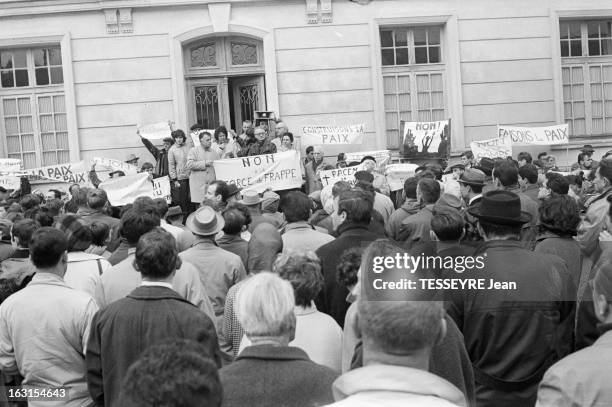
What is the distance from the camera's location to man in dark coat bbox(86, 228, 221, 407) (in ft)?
16.4

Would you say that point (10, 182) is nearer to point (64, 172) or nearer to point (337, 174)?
point (64, 172)

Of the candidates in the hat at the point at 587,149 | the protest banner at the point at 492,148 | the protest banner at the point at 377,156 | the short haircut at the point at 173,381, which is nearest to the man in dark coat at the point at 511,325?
the short haircut at the point at 173,381

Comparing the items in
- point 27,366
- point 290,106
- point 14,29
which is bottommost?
point 27,366

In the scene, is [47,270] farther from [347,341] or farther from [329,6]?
[329,6]

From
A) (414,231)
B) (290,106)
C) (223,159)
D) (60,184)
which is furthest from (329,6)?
(414,231)

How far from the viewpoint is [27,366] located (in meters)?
5.42

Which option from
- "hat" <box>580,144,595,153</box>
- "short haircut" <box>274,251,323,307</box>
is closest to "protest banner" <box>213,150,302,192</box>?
"hat" <box>580,144,595,153</box>

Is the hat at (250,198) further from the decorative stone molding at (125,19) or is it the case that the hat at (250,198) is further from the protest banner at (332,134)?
the decorative stone molding at (125,19)

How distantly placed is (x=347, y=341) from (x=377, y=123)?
14.5m

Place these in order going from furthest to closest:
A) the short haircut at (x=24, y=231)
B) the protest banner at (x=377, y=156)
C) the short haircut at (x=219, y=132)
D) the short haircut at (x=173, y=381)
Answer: the protest banner at (x=377, y=156)
the short haircut at (x=219, y=132)
the short haircut at (x=24, y=231)
the short haircut at (x=173, y=381)

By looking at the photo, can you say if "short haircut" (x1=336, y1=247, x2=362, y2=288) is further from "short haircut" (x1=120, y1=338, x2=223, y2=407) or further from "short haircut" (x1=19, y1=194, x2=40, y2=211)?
"short haircut" (x1=19, y1=194, x2=40, y2=211)

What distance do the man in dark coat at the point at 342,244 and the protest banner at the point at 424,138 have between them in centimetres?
1193

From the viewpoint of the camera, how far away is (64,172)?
58.0ft

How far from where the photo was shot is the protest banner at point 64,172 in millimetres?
17438
